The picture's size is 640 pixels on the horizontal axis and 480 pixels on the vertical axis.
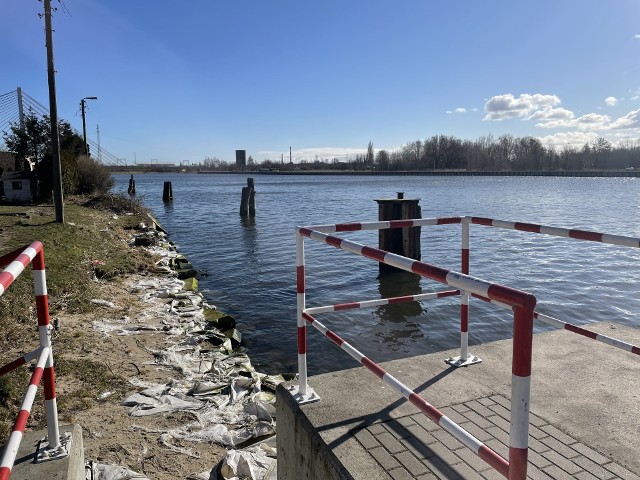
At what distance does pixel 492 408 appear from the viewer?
3.52 meters

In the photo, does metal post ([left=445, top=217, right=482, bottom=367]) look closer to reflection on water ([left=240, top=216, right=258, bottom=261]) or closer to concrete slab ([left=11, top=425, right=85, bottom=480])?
concrete slab ([left=11, top=425, right=85, bottom=480])

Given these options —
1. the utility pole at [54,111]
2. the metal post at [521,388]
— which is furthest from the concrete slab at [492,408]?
the utility pole at [54,111]

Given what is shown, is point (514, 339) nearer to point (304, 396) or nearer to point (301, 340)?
point (301, 340)

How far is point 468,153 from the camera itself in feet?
539

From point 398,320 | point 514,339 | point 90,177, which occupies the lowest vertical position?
point 398,320

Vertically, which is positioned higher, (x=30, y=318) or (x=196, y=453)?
(x=30, y=318)

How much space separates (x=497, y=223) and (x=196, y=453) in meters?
3.40

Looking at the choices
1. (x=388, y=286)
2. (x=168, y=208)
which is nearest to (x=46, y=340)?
(x=388, y=286)

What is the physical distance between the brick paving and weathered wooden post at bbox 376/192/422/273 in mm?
9670

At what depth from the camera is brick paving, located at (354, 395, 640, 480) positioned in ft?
9.26

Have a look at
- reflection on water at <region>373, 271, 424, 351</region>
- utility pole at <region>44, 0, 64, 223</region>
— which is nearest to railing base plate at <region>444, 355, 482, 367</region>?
reflection on water at <region>373, 271, 424, 351</region>

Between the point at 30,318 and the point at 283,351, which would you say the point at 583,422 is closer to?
the point at 283,351

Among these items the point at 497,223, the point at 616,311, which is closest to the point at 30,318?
the point at 497,223

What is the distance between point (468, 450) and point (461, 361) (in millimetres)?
1345
